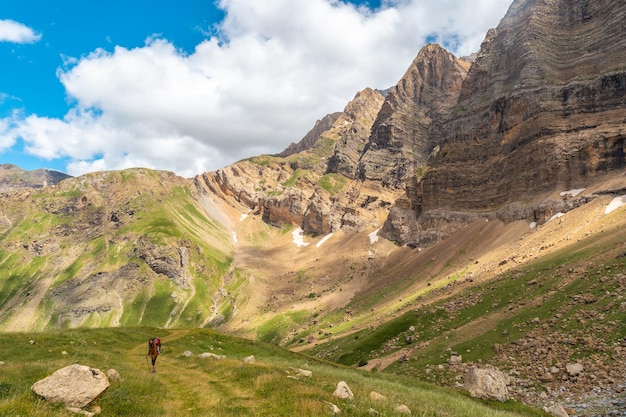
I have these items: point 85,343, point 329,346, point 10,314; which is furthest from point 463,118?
point 10,314

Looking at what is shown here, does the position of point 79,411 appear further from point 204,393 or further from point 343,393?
point 343,393

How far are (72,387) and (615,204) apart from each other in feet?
360

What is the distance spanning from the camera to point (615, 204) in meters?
89.2

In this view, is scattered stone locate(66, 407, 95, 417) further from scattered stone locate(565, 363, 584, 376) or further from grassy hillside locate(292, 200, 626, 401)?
scattered stone locate(565, 363, 584, 376)

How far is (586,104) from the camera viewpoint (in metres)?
131

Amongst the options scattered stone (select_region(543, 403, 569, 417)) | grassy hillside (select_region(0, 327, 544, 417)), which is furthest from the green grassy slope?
grassy hillside (select_region(0, 327, 544, 417))

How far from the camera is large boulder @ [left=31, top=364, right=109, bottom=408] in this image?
45.6 feet

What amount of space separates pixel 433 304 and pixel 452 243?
2636 inches

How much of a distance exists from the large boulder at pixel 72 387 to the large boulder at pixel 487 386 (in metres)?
28.8

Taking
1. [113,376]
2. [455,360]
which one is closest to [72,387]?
[113,376]

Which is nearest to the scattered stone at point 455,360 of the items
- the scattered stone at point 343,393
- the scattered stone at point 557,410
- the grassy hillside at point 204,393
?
the grassy hillside at point 204,393

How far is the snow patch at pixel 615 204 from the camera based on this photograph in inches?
3438

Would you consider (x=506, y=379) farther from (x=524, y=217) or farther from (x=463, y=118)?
(x=463, y=118)

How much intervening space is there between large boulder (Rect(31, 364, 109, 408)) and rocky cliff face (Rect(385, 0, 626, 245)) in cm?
11770
